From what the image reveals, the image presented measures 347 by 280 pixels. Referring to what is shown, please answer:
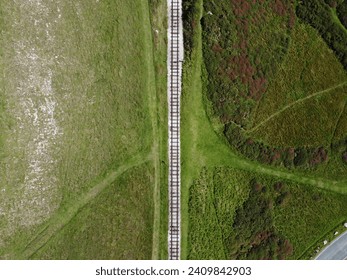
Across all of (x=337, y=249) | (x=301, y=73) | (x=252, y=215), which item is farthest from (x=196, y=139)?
(x=337, y=249)

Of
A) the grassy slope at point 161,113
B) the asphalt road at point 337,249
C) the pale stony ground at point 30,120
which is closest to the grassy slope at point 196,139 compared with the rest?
the grassy slope at point 161,113

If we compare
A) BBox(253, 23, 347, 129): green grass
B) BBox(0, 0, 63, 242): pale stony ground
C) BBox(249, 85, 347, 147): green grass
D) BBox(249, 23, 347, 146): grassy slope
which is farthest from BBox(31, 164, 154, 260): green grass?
BBox(253, 23, 347, 129): green grass

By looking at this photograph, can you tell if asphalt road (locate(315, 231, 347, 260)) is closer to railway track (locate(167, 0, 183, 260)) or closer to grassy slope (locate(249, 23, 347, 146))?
grassy slope (locate(249, 23, 347, 146))

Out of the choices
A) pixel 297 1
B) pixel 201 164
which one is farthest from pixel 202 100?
Result: pixel 297 1

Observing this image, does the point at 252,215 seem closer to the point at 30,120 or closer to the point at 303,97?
the point at 303,97

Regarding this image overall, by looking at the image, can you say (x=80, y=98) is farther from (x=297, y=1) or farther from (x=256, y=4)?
(x=297, y=1)

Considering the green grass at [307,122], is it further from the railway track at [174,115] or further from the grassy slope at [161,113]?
the grassy slope at [161,113]
